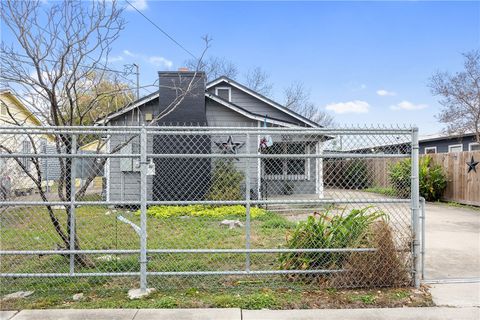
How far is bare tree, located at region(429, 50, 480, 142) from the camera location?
1623 centimetres

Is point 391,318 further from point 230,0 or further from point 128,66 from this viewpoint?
point 230,0

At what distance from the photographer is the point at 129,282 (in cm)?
484

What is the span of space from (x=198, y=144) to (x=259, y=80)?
2776cm

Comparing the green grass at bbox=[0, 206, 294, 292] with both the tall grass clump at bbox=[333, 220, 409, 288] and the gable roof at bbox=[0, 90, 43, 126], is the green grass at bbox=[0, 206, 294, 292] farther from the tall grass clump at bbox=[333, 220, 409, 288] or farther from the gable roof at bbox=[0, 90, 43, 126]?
the gable roof at bbox=[0, 90, 43, 126]

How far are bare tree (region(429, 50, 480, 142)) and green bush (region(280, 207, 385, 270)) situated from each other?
14289 mm

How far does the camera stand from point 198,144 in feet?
40.2

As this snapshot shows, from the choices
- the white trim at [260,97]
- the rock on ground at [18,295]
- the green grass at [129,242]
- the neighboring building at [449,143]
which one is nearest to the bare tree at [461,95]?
the neighboring building at [449,143]

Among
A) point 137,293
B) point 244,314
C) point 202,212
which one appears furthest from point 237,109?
point 244,314

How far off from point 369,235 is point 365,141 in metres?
1.22

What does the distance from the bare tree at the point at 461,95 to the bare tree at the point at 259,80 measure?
21944 millimetres

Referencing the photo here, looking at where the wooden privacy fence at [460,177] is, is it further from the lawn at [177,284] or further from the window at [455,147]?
the lawn at [177,284]

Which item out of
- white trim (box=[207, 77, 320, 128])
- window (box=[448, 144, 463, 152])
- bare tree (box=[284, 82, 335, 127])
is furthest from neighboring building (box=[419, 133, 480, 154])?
bare tree (box=[284, 82, 335, 127])

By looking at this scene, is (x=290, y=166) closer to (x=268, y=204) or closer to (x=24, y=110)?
(x=268, y=204)

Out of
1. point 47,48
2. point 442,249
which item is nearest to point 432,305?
point 442,249
